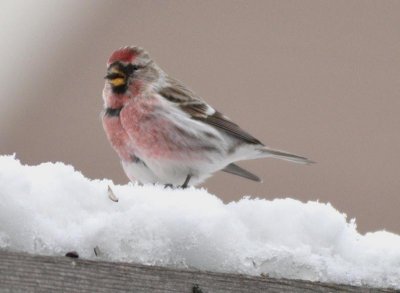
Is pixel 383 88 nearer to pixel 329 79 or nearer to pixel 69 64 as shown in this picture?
pixel 329 79

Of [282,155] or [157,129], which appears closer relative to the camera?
[157,129]

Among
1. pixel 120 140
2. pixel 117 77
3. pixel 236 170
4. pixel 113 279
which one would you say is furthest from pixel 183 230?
pixel 236 170

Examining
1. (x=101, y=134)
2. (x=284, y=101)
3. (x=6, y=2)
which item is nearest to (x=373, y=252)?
(x=101, y=134)

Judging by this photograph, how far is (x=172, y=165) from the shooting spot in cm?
393

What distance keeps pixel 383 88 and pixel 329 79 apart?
1.30 ft

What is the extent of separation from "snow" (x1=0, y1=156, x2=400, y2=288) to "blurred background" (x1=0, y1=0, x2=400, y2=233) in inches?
101

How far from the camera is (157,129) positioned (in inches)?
156

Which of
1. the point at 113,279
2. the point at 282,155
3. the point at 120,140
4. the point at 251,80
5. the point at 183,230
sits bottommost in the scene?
the point at 113,279

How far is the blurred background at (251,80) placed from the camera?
221 inches

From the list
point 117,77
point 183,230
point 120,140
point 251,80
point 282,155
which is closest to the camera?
point 183,230

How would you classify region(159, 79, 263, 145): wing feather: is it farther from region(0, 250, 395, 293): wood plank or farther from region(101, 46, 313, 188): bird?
region(0, 250, 395, 293): wood plank

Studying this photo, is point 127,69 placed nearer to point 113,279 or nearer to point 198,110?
point 198,110

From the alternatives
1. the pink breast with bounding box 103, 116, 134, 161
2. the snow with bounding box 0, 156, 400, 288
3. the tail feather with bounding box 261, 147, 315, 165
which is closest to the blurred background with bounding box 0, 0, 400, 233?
the tail feather with bounding box 261, 147, 315, 165

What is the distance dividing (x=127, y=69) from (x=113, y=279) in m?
1.91
